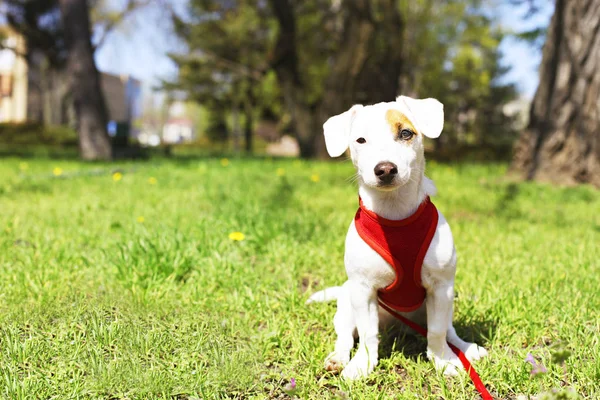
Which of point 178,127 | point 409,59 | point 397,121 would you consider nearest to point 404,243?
point 397,121

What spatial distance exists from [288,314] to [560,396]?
1560 mm

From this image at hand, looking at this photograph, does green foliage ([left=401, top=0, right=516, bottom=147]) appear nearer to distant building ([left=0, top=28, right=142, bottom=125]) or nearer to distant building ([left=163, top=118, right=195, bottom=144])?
distant building ([left=0, top=28, right=142, bottom=125])

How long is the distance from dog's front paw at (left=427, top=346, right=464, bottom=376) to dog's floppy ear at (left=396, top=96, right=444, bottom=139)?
1025mm

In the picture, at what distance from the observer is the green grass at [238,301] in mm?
2213

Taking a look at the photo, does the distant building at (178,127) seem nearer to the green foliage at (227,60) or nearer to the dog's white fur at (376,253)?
the green foliage at (227,60)

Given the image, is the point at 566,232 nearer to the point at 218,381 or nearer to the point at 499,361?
the point at 499,361

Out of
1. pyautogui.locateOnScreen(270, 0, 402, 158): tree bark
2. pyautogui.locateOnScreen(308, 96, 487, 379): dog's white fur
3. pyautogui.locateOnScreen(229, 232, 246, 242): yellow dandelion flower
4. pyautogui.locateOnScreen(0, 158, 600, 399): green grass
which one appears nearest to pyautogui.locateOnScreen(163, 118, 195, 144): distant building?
pyautogui.locateOnScreen(270, 0, 402, 158): tree bark

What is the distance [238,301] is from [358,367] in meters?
0.96

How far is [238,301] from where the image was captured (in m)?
3.01

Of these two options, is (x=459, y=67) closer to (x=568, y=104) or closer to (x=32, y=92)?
(x=568, y=104)

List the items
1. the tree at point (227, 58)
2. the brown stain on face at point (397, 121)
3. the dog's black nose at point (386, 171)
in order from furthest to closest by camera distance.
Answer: the tree at point (227, 58) < the brown stain on face at point (397, 121) < the dog's black nose at point (386, 171)

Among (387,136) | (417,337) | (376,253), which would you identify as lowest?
(417,337)

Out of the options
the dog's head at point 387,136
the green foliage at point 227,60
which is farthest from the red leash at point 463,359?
the green foliage at point 227,60

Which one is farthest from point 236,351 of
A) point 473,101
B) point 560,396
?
point 473,101
